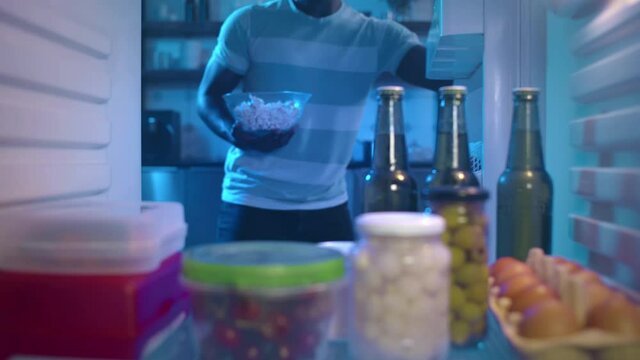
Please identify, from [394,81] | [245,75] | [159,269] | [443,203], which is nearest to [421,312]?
[443,203]

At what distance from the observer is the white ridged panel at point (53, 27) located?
730 millimetres

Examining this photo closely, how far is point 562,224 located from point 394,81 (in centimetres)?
214

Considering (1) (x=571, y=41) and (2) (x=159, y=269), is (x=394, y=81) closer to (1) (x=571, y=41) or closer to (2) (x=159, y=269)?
(1) (x=571, y=41)

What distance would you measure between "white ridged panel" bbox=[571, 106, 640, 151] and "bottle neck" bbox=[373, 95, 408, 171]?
24 cm

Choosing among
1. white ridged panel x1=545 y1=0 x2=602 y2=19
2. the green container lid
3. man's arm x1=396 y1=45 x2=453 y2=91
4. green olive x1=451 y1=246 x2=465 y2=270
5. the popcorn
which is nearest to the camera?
the green container lid

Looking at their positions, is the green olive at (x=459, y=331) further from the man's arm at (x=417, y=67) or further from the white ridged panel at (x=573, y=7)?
the man's arm at (x=417, y=67)

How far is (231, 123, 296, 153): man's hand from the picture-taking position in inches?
51.9

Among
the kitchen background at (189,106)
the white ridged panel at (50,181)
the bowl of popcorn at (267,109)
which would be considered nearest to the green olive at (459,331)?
the white ridged panel at (50,181)

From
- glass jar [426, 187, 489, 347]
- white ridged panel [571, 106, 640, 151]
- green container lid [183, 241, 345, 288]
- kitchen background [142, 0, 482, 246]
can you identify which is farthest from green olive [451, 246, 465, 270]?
kitchen background [142, 0, 482, 246]

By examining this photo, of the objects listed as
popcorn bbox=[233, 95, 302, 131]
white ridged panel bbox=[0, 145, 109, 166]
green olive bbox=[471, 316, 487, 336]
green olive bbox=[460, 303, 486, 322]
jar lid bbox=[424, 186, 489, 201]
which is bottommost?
green olive bbox=[471, 316, 487, 336]

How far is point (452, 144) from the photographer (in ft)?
2.43

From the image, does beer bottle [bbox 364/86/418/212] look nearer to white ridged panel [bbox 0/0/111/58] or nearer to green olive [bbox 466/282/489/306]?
green olive [bbox 466/282/489/306]

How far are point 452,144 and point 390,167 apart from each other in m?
0.08

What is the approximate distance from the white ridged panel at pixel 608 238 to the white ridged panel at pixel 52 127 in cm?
69
